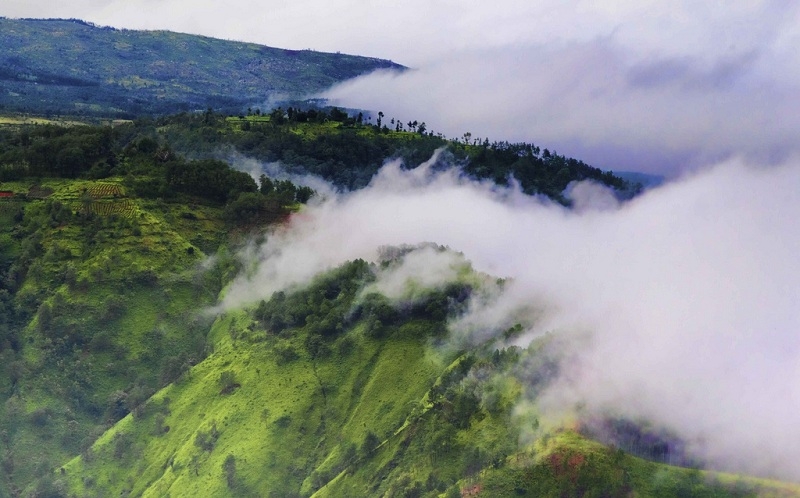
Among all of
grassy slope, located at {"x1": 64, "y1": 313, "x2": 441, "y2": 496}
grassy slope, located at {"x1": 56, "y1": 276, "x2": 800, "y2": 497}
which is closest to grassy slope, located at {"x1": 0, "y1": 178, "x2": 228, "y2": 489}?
grassy slope, located at {"x1": 56, "y1": 276, "x2": 800, "y2": 497}

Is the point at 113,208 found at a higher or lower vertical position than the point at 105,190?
lower

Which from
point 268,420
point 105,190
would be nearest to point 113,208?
point 105,190

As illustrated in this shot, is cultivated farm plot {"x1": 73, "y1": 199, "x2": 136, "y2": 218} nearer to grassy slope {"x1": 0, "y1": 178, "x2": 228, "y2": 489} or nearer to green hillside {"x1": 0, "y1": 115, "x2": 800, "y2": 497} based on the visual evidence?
grassy slope {"x1": 0, "y1": 178, "x2": 228, "y2": 489}

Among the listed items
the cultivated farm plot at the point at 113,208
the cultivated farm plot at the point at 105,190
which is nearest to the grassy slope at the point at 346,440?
the cultivated farm plot at the point at 113,208

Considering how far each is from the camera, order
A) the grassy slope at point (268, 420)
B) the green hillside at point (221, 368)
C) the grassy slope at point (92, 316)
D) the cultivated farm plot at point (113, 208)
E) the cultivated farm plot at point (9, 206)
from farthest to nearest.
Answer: the cultivated farm plot at point (9, 206) → the cultivated farm plot at point (113, 208) → the grassy slope at point (92, 316) → the grassy slope at point (268, 420) → the green hillside at point (221, 368)

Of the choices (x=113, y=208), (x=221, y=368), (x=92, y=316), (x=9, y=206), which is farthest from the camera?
(x=9, y=206)

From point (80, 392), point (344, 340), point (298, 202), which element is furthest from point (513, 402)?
point (298, 202)

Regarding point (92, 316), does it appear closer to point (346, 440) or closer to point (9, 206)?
point (9, 206)

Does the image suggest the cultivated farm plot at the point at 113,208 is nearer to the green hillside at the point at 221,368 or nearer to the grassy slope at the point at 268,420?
the green hillside at the point at 221,368

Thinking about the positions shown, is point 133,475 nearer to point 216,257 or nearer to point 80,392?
point 80,392
